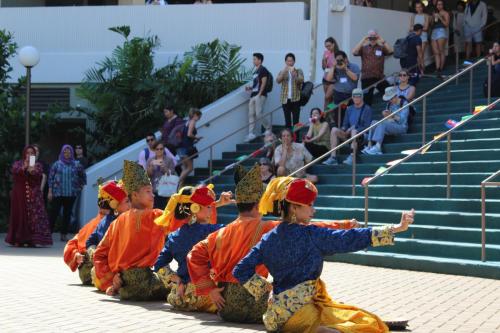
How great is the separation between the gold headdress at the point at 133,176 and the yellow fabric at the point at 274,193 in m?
2.67

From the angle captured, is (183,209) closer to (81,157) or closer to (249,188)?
(249,188)

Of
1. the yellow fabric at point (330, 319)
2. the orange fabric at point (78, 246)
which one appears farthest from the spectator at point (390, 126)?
the yellow fabric at point (330, 319)

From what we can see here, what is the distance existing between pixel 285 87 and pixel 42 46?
7618 millimetres

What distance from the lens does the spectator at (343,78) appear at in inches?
802

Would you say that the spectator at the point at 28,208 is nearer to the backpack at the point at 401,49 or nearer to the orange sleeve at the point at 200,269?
the backpack at the point at 401,49

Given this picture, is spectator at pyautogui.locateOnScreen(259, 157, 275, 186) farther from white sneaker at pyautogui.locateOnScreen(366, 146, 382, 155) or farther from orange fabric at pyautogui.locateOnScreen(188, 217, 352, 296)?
orange fabric at pyautogui.locateOnScreen(188, 217, 352, 296)

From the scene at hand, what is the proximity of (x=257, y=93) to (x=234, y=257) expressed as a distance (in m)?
13.1

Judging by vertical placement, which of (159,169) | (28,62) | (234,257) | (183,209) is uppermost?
(28,62)

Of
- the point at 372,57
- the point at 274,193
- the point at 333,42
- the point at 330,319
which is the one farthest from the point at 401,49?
the point at 330,319

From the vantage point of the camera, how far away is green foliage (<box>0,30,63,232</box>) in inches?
868

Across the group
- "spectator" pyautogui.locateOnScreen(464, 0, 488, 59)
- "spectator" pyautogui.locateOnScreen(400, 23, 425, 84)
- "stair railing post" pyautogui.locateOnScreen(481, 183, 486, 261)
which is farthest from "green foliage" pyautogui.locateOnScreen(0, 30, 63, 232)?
"stair railing post" pyautogui.locateOnScreen(481, 183, 486, 261)

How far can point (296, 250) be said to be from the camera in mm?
7840

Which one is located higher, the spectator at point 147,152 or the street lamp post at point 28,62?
the street lamp post at point 28,62

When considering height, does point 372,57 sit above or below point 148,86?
above
